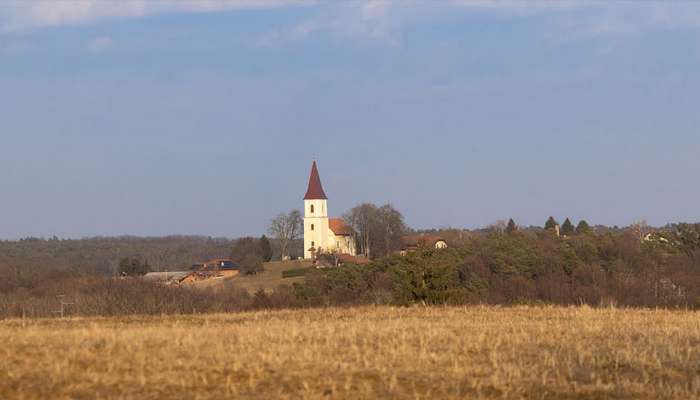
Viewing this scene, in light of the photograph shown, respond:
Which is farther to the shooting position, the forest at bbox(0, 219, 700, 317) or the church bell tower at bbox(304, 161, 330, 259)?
the church bell tower at bbox(304, 161, 330, 259)

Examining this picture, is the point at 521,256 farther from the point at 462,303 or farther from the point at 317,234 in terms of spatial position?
the point at 317,234

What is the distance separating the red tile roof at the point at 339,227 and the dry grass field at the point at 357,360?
13176 centimetres

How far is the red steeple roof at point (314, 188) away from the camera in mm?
154750

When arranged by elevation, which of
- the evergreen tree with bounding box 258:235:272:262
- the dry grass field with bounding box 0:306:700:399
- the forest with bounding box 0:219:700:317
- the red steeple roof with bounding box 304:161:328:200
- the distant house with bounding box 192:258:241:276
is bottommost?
the dry grass field with bounding box 0:306:700:399

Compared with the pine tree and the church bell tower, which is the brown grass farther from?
the pine tree

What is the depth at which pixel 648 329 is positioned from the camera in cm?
1992

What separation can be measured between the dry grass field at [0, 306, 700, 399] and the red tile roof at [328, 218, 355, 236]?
132 meters

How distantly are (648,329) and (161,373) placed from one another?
11030 millimetres

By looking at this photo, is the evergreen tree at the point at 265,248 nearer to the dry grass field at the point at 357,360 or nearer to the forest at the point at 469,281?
the forest at the point at 469,281

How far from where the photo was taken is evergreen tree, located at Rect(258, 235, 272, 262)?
497 ft

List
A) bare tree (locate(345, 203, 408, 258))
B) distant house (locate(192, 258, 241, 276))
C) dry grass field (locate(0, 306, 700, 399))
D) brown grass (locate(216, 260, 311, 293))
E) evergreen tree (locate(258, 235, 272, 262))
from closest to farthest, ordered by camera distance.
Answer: dry grass field (locate(0, 306, 700, 399)) < brown grass (locate(216, 260, 311, 293)) < distant house (locate(192, 258, 241, 276)) < bare tree (locate(345, 203, 408, 258)) < evergreen tree (locate(258, 235, 272, 262))

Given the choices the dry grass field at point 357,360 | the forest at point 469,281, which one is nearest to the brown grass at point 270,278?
the forest at point 469,281

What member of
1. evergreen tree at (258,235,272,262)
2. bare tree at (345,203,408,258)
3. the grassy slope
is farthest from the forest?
evergreen tree at (258,235,272,262)

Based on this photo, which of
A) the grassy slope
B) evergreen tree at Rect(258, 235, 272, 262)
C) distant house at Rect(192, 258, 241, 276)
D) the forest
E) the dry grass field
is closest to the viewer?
the dry grass field
